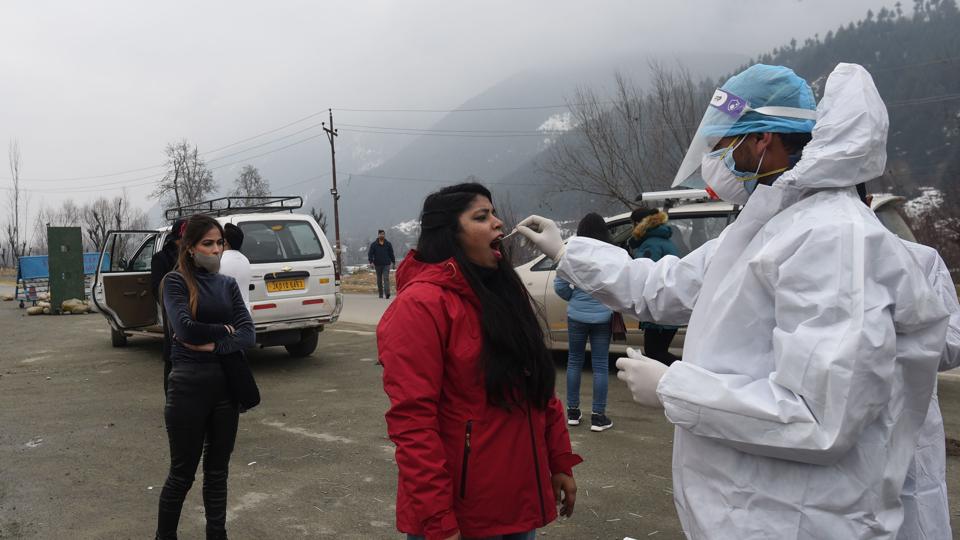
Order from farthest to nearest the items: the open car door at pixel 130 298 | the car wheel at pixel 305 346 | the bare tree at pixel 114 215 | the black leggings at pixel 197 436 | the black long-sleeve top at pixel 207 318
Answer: the bare tree at pixel 114 215, the open car door at pixel 130 298, the car wheel at pixel 305 346, the black long-sleeve top at pixel 207 318, the black leggings at pixel 197 436

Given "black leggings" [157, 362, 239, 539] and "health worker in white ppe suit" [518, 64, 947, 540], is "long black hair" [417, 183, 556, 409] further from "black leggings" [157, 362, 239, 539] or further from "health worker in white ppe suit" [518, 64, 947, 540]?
"black leggings" [157, 362, 239, 539]

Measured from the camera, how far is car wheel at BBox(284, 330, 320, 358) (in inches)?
392

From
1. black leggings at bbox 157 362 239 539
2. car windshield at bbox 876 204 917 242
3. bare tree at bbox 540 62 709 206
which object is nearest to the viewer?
black leggings at bbox 157 362 239 539

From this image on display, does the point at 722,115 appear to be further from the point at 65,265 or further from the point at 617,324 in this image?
the point at 65,265

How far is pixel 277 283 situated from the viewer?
8.80 m

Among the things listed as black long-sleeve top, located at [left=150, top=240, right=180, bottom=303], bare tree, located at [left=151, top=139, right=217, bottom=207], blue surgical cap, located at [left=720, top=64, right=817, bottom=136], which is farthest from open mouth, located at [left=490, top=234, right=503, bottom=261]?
bare tree, located at [left=151, top=139, right=217, bottom=207]

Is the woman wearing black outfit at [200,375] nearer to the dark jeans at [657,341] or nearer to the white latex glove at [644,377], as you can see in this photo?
the white latex glove at [644,377]

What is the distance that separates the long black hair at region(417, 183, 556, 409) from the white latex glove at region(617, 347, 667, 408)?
470 millimetres

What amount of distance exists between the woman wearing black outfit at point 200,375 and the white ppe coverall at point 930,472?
3102 millimetres

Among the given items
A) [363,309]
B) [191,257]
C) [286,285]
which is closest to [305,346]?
[286,285]

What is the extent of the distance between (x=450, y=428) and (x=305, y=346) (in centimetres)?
812

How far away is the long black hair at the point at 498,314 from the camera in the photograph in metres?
2.35

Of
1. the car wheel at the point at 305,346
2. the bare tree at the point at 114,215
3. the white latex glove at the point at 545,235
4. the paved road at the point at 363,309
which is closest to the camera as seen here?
the white latex glove at the point at 545,235

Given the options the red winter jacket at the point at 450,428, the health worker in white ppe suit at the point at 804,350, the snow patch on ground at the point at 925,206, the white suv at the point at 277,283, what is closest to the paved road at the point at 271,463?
the white suv at the point at 277,283
